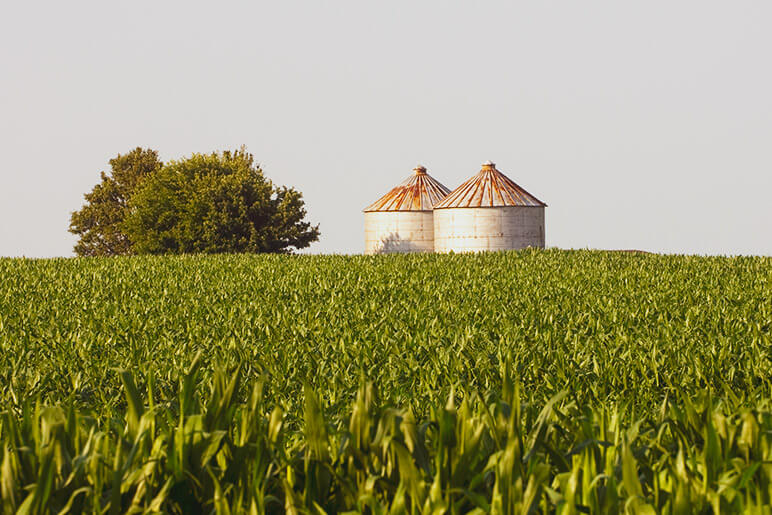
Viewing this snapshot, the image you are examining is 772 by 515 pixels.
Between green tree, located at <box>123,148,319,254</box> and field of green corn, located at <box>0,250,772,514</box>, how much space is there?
37.6m

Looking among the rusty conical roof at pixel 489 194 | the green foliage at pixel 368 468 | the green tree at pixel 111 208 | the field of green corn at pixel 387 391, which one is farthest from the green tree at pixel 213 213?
the green foliage at pixel 368 468

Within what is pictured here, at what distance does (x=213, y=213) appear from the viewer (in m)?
58.5

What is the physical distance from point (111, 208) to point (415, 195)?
30.0 m

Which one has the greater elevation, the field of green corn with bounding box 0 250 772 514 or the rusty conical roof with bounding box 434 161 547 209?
the rusty conical roof with bounding box 434 161 547 209

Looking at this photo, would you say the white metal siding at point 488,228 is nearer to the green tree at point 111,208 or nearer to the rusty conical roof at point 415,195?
the rusty conical roof at point 415,195

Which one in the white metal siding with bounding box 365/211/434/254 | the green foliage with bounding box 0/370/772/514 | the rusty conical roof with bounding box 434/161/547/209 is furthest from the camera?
the white metal siding with bounding box 365/211/434/254

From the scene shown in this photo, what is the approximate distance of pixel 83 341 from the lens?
9508mm

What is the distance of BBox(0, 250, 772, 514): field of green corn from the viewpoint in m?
2.77

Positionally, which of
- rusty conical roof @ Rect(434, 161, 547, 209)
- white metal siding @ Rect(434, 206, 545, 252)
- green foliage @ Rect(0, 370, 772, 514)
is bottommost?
green foliage @ Rect(0, 370, 772, 514)

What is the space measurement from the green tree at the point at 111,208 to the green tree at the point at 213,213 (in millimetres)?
6852

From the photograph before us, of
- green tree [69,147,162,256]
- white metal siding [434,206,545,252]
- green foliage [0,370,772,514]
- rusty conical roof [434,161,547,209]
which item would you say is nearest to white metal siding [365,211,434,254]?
rusty conical roof [434,161,547,209]

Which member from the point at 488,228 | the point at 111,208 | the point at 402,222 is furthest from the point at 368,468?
the point at 111,208

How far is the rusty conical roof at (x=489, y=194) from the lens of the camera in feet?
169

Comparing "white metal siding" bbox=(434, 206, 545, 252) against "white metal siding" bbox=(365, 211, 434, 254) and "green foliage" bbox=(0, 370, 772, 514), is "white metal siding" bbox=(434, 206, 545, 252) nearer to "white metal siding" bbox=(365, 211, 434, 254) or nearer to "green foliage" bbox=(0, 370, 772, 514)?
"white metal siding" bbox=(365, 211, 434, 254)
